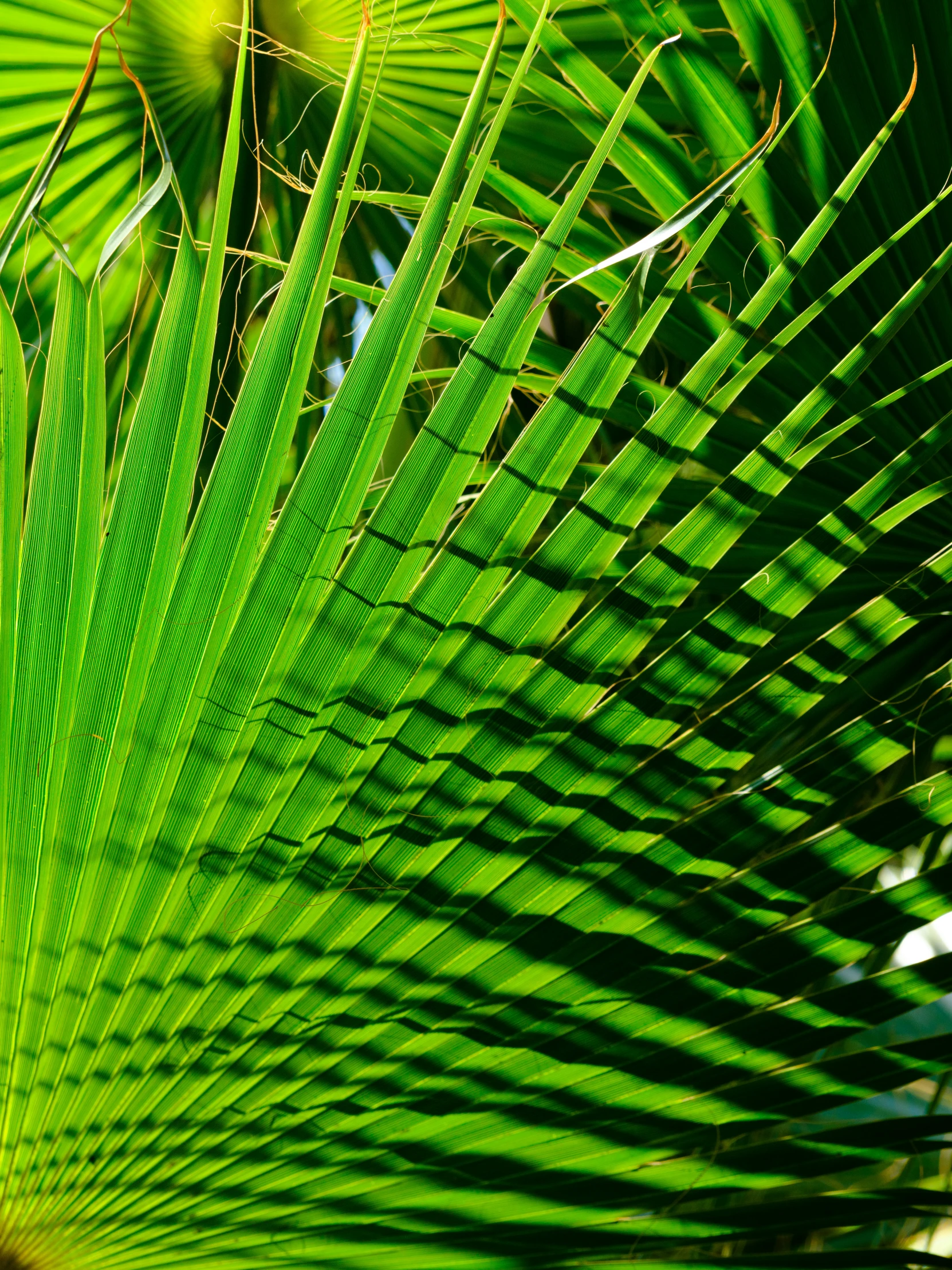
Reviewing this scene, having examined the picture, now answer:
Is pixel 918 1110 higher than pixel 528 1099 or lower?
higher

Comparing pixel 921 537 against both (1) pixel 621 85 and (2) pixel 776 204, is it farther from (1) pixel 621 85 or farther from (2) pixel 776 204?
(1) pixel 621 85

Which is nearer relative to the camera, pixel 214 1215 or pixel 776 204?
pixel 214 1215

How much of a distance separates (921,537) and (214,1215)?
0.90 metres

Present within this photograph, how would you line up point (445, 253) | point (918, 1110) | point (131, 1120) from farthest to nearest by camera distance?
point (918, 1110) < point (131, 1120) < point (445, 253)

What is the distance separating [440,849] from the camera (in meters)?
0.66

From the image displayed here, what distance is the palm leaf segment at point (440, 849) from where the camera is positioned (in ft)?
2.01

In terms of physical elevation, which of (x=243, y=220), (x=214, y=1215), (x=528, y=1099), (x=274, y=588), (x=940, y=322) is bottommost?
(x=214, y=1215)

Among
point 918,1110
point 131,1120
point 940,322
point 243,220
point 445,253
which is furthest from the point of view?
point 918,1110

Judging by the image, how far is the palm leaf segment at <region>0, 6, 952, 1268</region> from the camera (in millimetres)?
613

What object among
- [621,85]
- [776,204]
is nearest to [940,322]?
[776,204]

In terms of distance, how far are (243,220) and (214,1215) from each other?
47.5 inches

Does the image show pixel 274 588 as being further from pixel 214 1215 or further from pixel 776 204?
pixel 776 204

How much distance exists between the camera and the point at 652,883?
2.25ft

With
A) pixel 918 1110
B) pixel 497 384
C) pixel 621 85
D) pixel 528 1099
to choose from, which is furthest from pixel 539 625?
pixel 918 1110
